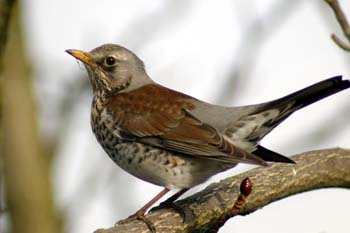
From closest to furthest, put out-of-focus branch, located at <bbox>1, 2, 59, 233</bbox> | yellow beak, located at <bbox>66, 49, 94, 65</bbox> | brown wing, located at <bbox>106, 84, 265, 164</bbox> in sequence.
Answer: brown wing, located at <bbox>106, 84, 265, 164</bbox> → yellow beak, located at <bbox>66, 49, 94, 65</bbox> → out-of-focus branch, located at <bbox>1, 2, 59, 233</bbox>

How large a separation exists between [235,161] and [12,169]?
2758 millimetres

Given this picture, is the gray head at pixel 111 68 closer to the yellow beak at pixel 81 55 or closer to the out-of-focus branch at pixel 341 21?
the yellow beak at pixel 81 55

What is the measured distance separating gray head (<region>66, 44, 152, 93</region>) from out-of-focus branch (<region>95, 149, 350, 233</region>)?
119 centimetres

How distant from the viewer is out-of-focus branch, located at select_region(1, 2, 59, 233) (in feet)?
27.5

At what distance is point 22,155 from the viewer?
8.59m

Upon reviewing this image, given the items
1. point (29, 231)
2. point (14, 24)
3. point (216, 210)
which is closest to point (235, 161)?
point (216, 210)

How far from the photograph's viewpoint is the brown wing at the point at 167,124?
6648mm

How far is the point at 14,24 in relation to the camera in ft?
29.6

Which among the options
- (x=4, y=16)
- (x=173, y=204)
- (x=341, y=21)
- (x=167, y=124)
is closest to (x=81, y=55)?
(x=167, y=124)

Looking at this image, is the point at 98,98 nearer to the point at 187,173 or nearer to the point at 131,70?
the point at 131,70

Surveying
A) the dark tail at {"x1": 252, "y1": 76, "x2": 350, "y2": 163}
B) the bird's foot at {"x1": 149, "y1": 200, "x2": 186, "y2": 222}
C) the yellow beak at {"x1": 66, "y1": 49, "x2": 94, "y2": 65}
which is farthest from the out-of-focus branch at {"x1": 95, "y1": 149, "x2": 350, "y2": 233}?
the yellow beak at {"x1": 66, "y1": 49, "x2": 94, "y2": 65}

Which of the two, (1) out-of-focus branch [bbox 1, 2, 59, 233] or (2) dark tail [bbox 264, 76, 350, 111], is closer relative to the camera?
(2) dark tail [bbox 264, 76, 350, 111]

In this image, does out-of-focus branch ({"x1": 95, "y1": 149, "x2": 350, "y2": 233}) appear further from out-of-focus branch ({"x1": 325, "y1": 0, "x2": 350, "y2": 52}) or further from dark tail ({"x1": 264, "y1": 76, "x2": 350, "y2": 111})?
out-of-focus branch ({"x1": 325, "y1": 0, "x2": 350, "y2": 52})

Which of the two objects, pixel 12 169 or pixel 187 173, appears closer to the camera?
→ pixel 187 173
